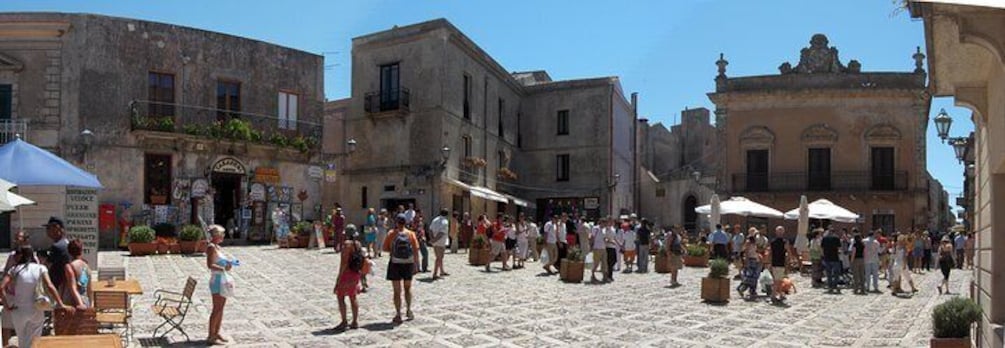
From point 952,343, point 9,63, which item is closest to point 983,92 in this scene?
point 952,343

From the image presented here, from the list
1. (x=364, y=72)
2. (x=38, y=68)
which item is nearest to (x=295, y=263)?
(x=38, y=68)

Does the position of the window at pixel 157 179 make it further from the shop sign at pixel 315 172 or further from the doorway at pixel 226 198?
the shop sign at pixel 315 172

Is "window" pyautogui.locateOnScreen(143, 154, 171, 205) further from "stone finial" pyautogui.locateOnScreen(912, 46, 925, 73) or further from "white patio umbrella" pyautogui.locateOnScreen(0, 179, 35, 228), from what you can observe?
"stone finial" pyautogui.locateOnScreen(912, 46, 925, 73)

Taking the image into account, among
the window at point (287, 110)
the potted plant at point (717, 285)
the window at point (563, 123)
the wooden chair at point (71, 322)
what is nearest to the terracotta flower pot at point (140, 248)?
the window at point (287, 110)

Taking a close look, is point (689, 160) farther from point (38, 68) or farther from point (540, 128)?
point (38, 68)

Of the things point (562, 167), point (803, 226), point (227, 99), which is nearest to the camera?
point (803, 226)

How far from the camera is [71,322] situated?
760 centimetres

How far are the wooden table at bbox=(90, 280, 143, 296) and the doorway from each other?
1733 centimetres

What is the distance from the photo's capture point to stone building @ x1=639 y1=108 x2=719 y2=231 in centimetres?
4372

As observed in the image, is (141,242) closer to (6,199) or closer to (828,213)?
(6,199)

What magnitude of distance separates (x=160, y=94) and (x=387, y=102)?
909 cm

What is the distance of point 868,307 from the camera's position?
1404cm

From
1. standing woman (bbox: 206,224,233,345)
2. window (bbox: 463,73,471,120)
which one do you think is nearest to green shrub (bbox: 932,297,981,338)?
standing woman (bbox: 206,224,233,345)

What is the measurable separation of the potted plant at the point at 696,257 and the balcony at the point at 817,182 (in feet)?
38.5
